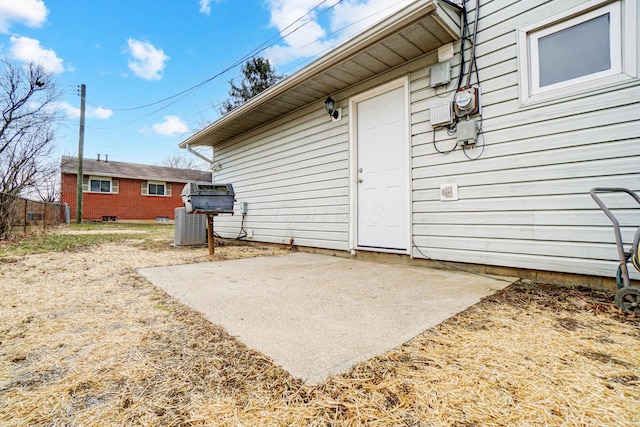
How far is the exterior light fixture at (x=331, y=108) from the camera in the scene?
4.26 m

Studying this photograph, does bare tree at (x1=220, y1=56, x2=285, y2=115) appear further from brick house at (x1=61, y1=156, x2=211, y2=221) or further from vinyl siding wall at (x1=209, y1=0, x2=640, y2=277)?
vinyl siding wall at (x1=209, y1=0, x2=640, y2=277)

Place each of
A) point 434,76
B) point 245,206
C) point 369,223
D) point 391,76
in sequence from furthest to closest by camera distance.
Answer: point 245,206 < point 369,223 < point 391,76 < point 434,76

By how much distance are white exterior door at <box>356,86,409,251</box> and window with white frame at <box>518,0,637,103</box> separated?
1275 mm

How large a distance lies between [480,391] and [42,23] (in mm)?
16168

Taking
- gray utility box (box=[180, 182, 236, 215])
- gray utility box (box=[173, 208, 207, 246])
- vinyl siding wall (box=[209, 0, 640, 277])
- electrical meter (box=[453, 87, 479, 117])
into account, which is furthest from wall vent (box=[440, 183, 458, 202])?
gray utility box (box=[173, 208, 207, 246])

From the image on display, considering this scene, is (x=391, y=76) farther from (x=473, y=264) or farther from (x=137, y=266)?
(x=137, y=266)

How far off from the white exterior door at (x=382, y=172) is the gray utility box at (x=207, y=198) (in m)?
1.84

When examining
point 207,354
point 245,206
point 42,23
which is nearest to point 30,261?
point 245,206

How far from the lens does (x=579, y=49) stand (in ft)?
7.72

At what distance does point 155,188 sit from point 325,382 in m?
19.7

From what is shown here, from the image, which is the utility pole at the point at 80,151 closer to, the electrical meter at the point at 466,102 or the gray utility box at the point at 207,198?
the gray utility box at the point at 207,198

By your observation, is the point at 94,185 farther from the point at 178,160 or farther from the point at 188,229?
the point at 188,229

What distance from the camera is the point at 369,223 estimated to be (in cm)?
390

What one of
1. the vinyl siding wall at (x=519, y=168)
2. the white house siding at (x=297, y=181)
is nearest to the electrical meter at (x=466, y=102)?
the vinyl siding wall at (x=519, y=168)
